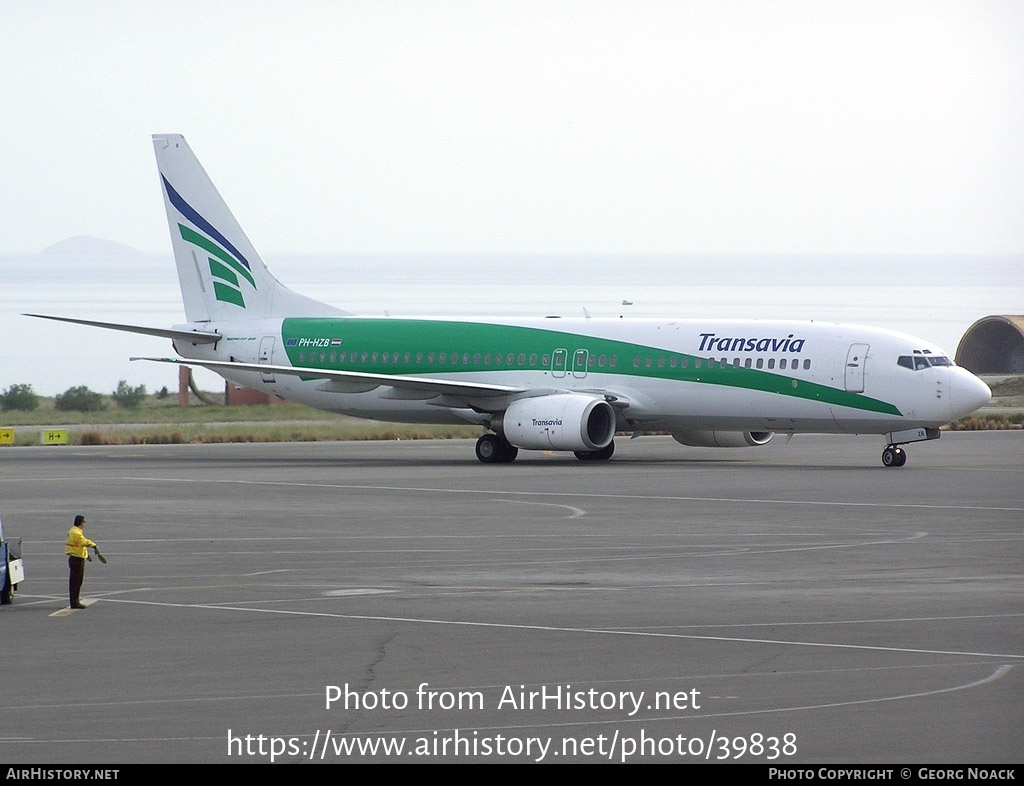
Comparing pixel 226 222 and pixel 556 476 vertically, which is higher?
pixel 226 222

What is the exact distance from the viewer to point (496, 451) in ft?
140

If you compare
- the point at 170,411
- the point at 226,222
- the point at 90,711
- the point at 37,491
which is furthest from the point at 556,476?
the point at 170,411

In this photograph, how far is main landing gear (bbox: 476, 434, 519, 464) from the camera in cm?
4262

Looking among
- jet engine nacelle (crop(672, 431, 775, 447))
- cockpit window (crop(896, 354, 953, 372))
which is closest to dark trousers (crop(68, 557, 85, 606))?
cockpit window (crop(896, 354, 953, 372))

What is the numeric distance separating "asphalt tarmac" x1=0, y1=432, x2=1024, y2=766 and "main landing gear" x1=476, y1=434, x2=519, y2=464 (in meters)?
9.43

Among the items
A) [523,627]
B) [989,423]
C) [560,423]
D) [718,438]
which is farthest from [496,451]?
[989,423]

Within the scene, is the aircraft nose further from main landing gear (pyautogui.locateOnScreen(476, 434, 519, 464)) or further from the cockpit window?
main landing gear (pyautogui.locateOnScreen(476, 434, 519, 464))

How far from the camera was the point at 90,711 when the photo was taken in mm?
11797

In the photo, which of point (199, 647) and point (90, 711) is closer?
point (90, 711)

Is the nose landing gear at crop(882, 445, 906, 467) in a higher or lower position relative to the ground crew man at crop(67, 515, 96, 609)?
lower

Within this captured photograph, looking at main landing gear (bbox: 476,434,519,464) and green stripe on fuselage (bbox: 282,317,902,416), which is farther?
main landing gear (bbox: 476,434,519,464)

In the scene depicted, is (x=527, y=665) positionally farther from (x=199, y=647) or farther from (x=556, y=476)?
(x=556, y=476)
